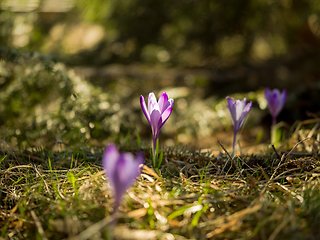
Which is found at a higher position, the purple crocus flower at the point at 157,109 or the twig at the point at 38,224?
the purple crocus flower at the point at 157,109

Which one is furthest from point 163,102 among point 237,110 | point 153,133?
point 237,110

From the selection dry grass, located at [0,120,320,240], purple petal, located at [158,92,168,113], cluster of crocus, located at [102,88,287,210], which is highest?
purple petal, located at [158,92,168,113]

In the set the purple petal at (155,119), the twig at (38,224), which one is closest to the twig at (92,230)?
the twig at (38,224)

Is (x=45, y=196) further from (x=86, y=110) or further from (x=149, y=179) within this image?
(x=86, y=110)

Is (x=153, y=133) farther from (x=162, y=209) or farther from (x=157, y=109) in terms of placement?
(x=162, y=209)

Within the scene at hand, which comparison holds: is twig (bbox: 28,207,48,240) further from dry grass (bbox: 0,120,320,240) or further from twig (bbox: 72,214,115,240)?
twig (bbox: 72,214,115,240)

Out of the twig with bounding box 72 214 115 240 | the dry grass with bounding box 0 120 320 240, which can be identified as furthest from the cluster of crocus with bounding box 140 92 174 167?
the twig with bounding box 72 214 115 240

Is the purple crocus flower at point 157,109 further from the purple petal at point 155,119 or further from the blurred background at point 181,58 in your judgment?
the blurred background at point 181,58

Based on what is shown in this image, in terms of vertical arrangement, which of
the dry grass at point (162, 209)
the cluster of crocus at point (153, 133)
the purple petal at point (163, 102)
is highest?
the purple petal at point (163, 102)

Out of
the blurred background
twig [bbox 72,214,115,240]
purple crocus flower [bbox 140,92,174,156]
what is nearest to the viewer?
twig [bbox 72,214,115,240]
